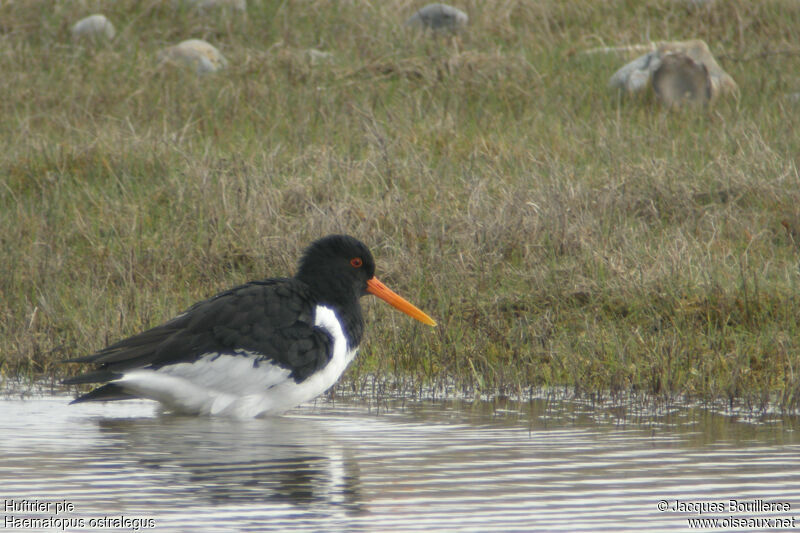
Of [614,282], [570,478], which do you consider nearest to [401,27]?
[614,282]

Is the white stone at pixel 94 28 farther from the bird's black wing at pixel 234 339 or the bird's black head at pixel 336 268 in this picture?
the bird's black wing at pixel 234 339

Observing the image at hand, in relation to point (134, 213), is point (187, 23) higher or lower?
higher

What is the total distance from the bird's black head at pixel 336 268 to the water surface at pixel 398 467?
0.63 m

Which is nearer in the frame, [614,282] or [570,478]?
[570,478]

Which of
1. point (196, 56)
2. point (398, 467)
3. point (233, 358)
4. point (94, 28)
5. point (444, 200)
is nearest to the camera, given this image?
point (398, 467)

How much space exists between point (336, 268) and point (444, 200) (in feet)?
9.74

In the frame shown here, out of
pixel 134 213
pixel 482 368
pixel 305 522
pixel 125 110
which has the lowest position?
pixel 305 522

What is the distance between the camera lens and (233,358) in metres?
6.69

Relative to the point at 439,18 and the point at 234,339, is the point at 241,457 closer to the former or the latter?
the point at 234,339

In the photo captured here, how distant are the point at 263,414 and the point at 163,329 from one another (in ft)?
2.27

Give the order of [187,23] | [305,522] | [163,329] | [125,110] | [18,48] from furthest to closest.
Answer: [187,23] → [18,48] → [125,110] → [163,329] → [305,522]

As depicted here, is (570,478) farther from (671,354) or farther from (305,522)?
(671,354)

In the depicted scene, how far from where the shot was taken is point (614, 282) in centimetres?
840

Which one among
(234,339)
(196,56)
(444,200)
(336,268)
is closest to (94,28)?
(196,56)
